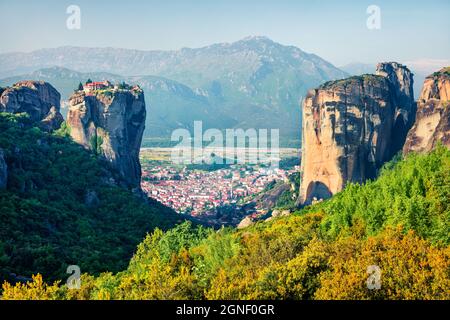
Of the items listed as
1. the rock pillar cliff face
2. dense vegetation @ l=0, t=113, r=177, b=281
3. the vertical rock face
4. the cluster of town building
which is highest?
the rock pillar cliff face

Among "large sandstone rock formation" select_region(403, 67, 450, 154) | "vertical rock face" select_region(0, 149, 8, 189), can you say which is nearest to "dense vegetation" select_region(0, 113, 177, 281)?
"vertical rock face" select_region(0, 149, 8, 189)

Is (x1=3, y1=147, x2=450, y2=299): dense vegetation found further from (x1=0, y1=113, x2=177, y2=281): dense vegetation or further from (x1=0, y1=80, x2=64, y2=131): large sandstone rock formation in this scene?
(x1=0, y1=80, x2=64, y2=131): large sandstone rock formation

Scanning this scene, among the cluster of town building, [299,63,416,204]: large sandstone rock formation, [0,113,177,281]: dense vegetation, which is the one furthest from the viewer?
the cluster of town building

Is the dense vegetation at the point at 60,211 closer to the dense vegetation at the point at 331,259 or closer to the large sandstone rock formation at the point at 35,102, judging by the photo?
the large sandstone rock formation at the point at 35,102

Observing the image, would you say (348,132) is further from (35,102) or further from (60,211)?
(35,102)

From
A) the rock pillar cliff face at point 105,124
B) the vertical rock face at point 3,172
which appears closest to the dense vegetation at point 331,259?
the vertical rock face at point 3,172

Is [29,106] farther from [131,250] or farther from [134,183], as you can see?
[131,250]

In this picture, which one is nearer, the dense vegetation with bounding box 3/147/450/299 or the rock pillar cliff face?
the dense vegetation with bounding box 3/147/450/299

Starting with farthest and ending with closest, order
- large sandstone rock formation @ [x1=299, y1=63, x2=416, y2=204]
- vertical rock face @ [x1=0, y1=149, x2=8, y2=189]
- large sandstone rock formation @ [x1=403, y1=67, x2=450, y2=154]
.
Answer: large sandstone rock formation @ [x1=299, y1=63, x2=416, y2=204] < large sandstone rock formation @ [x1=403, y1=67, x2=450, y2=154] < vertical rock face @ [x1=0, y1=149, x2=8, y2=189]

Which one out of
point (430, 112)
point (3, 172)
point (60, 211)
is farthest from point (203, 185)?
point (3, 172)
